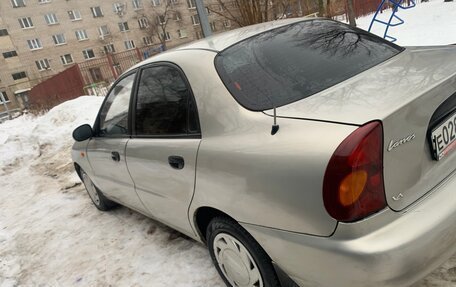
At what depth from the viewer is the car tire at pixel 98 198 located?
4.24 metres

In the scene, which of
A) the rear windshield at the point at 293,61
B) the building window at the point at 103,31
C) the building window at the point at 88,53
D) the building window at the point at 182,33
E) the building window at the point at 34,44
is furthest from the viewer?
the building window at the point at 182,33

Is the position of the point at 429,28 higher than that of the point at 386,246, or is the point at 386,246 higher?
the point at 386,246

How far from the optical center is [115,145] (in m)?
3.07

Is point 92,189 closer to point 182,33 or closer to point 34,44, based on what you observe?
point 34,44

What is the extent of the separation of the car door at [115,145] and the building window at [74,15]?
49702 millimetres

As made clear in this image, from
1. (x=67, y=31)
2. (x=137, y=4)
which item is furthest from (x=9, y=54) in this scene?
(x=137, y=4)

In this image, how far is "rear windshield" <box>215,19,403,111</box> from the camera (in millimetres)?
1919

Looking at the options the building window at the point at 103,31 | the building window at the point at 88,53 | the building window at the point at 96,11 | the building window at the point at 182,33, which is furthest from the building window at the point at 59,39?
the building window at the point at 182,33

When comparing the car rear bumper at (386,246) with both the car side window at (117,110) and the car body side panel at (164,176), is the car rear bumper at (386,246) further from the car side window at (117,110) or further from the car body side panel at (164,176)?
the car side window at (117,110)

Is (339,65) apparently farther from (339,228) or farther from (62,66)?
(62,66)

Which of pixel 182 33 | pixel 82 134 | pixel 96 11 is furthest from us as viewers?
pixel 182 33

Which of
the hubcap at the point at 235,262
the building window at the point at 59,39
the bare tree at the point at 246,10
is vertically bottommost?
the hubcap at the point at 235,262

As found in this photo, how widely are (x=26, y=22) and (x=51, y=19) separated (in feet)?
9.68

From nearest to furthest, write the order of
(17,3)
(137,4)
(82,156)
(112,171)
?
(112,171), (82,156), (17,3), (137,4)
